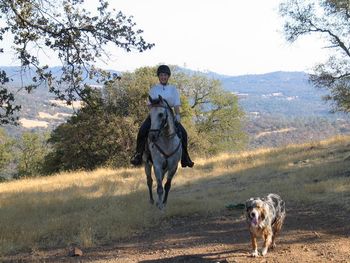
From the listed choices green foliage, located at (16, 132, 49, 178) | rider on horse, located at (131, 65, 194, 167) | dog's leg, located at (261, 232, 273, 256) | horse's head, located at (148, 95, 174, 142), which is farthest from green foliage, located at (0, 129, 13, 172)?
dog's leg, located at (261, 232, 273, 256)

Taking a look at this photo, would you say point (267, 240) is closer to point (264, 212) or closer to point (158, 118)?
point (264, 212)

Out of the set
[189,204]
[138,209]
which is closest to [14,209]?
[138,209]

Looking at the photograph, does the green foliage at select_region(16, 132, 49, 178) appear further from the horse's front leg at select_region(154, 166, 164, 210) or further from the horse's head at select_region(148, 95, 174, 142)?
the horse's head at select_region(148, 95, 174, 142)

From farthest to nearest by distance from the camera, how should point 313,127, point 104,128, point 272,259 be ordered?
point 313,127, point 104,128, point 272,259

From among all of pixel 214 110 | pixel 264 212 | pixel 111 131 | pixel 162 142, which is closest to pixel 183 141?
pixel 162 142

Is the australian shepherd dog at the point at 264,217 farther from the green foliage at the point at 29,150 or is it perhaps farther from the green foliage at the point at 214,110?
the green foliage at the point at 29,150

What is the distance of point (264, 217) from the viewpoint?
6.04 meters

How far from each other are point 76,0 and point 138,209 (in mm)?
5007

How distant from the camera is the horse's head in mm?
10023

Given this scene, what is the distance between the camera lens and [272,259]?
6.39 m

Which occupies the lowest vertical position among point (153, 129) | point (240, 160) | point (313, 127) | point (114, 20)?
point (313, 127)

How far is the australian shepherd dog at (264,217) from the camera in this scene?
5953 mm

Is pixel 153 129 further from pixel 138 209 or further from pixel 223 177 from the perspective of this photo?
pixel 223 177

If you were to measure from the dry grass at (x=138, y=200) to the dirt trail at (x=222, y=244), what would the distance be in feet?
1.82
